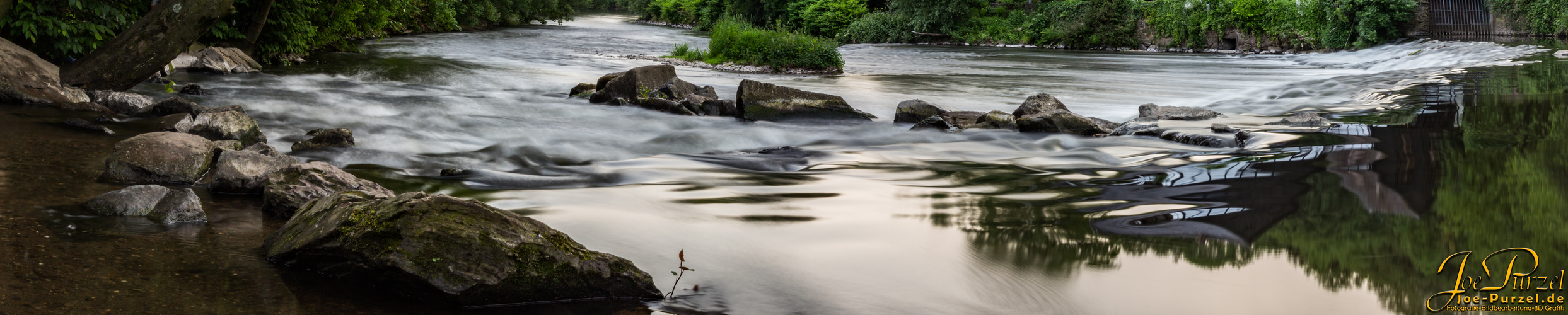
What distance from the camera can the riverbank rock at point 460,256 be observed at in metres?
3.10

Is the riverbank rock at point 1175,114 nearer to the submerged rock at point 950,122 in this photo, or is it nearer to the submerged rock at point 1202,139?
the submerged rock at point 1202,139

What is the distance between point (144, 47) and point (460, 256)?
9324 mm

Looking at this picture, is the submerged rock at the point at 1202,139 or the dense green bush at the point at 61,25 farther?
the dense green bush at the point at 61,25

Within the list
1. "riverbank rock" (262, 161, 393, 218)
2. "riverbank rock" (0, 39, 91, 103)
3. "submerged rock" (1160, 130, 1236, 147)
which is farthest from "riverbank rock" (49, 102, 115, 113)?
"submerged rock" (1160, 130, 1236, 147)

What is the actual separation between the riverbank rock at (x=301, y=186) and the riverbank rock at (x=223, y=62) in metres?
10.6

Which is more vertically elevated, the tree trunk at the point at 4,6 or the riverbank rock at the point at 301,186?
the tree trunk at the point at 4,6

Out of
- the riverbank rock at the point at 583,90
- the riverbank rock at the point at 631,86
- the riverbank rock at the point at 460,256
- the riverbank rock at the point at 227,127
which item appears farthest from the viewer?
the riverbank rock at the point at 583,90

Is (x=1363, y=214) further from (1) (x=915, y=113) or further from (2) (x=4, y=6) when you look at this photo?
(2) (x=4, y=6)

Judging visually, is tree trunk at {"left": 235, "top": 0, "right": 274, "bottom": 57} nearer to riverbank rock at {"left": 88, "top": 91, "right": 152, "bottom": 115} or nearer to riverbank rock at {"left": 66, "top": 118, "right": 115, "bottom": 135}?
riverbank rock at {"left": 88, "top": 91, "right": 152, "bottom": 115}

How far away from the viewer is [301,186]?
451cm

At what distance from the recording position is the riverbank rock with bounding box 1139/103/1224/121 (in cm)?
976

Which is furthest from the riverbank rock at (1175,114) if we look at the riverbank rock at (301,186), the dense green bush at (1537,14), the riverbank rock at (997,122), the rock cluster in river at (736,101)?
the dense green bush at (1537,14)

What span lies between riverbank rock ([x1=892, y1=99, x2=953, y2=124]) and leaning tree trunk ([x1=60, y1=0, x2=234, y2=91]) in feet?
27.1

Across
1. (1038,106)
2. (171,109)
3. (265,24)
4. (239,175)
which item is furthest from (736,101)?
(265,24)
